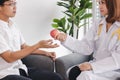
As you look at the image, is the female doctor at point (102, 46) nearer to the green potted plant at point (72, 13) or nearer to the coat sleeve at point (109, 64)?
the coat sleeve at point (109, 64)

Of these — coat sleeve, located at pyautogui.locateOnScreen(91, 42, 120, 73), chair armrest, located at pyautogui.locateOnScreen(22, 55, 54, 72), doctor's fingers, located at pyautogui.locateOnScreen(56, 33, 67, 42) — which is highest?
doctor's fingers, located at pyautogui.locateOnScreen(56, 33, 67, 42)

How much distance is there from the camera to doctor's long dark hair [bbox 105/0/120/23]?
1.91 metres

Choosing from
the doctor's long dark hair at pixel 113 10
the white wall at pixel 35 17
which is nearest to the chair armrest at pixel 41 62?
the doctor's long dark hair at pixel 113 10

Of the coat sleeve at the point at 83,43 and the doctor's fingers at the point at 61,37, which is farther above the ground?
the doctor's fingers at the point at 61,37

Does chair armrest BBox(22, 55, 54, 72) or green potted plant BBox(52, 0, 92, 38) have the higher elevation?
green potted plant BBox(52, 0, 92, 38)

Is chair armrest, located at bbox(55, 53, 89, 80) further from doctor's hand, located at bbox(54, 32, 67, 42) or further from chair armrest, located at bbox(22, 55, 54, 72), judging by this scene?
doctor's hand, located at bbox(54, 32, 67, 42)

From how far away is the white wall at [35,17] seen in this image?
3.15 meters

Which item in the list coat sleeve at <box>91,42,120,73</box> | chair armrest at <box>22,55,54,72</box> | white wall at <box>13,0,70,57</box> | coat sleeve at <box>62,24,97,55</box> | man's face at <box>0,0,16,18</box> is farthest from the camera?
white wall at <box>13,0,70,57</box>

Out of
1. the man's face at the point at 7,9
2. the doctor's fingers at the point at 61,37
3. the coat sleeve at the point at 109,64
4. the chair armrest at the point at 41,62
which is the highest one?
the man's face at the point at 7,9

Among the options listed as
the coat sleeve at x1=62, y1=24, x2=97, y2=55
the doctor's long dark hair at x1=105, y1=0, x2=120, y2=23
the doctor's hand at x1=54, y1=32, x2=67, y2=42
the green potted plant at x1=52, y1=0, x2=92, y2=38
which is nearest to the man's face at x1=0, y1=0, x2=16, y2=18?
the doctor's hand at x1=54, y1=32, x2=67, y2=42

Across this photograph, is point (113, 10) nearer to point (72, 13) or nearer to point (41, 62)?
point (41, 62)

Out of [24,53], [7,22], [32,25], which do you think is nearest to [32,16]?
[32,25]

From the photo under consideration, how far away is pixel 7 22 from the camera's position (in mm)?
2109

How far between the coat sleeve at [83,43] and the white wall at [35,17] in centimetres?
113
